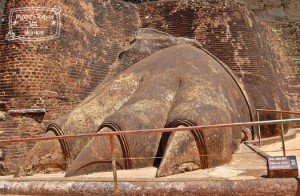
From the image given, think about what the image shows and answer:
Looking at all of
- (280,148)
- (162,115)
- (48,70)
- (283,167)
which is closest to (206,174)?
(283,167)

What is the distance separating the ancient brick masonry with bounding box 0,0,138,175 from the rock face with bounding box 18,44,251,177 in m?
2.35

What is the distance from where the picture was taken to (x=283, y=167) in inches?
153

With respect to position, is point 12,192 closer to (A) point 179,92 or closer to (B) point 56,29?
(A) point 179,92

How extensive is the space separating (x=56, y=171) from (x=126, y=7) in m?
8.41

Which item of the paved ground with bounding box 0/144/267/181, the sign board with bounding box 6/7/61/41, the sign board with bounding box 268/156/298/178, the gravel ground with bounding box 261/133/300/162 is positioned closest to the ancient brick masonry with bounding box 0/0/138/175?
the sign board with bounding box 6/7/61/41

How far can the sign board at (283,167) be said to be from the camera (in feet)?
12.6

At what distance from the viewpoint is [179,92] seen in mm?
6039

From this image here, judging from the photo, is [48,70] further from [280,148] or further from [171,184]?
[171,184]

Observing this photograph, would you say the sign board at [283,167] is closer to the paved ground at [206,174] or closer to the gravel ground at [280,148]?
the paved ground at [206,174]

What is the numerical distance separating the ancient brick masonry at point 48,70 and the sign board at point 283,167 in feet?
18.9

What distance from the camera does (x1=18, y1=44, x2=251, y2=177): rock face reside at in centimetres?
480

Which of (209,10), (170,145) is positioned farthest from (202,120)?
(209,10)

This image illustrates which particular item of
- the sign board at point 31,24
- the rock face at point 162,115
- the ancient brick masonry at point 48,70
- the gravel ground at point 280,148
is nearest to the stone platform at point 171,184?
the rock face at point 162,115

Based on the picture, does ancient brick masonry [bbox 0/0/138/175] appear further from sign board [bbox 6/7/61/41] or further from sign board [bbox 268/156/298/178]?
sign board [bbox 268/156/298/178]
